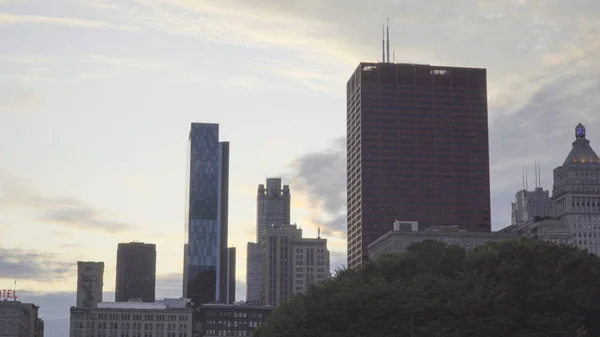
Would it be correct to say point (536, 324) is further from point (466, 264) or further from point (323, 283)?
point (323, 283)

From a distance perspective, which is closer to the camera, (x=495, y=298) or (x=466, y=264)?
(x=495, y=298)

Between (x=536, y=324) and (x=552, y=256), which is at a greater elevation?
(x=552, y=256)

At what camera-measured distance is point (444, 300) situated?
106 meters

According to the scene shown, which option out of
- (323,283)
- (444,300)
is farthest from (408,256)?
(444,300)

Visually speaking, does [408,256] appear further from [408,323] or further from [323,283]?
[408,323]

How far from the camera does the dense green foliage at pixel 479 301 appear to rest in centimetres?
10188

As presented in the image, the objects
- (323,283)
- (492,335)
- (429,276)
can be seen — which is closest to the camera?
(492,335)

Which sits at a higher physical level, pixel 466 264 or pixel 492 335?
pixel 466 264

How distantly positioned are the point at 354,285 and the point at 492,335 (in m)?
16.6

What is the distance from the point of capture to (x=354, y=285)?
110438mm

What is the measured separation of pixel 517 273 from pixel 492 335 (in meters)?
8.53

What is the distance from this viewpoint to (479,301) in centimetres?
10144

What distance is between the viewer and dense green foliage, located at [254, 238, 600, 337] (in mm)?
101875

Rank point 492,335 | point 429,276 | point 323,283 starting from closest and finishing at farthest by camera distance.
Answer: point 492,335
point 429,276
point 323,283
